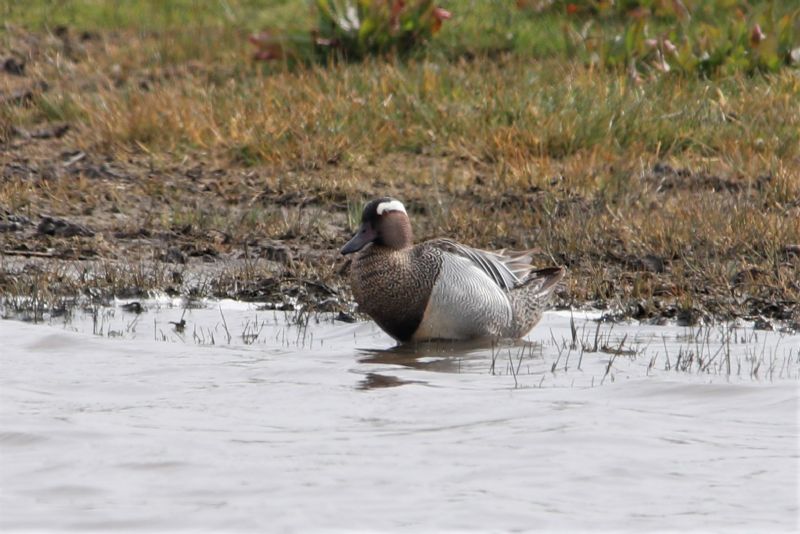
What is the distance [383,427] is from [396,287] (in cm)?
144

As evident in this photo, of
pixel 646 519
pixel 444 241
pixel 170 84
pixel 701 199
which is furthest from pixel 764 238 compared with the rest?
pixel 170 84

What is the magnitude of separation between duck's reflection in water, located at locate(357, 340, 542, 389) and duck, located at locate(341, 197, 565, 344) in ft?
0.14

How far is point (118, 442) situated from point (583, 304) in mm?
3265

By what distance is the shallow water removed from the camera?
482cm

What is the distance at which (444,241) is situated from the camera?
24.5ft

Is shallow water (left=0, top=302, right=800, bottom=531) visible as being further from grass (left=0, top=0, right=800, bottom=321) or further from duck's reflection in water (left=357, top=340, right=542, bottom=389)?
grass (left=0, top=0, right=800, bottom=321)

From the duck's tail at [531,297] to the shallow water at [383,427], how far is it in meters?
0.15

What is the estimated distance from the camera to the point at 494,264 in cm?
749

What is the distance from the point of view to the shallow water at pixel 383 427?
4.82 metres

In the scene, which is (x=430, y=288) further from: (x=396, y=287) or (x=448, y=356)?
(x=448, y=356)

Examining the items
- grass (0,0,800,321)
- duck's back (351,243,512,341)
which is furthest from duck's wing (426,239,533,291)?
grass (0,0,800,321)

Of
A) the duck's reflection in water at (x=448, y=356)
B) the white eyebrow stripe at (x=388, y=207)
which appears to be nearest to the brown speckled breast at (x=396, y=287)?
the duck's reflection in water at (x=448, y=356)

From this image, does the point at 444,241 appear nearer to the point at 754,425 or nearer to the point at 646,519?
the point at 754,425

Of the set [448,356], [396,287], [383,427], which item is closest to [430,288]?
[396,287]
